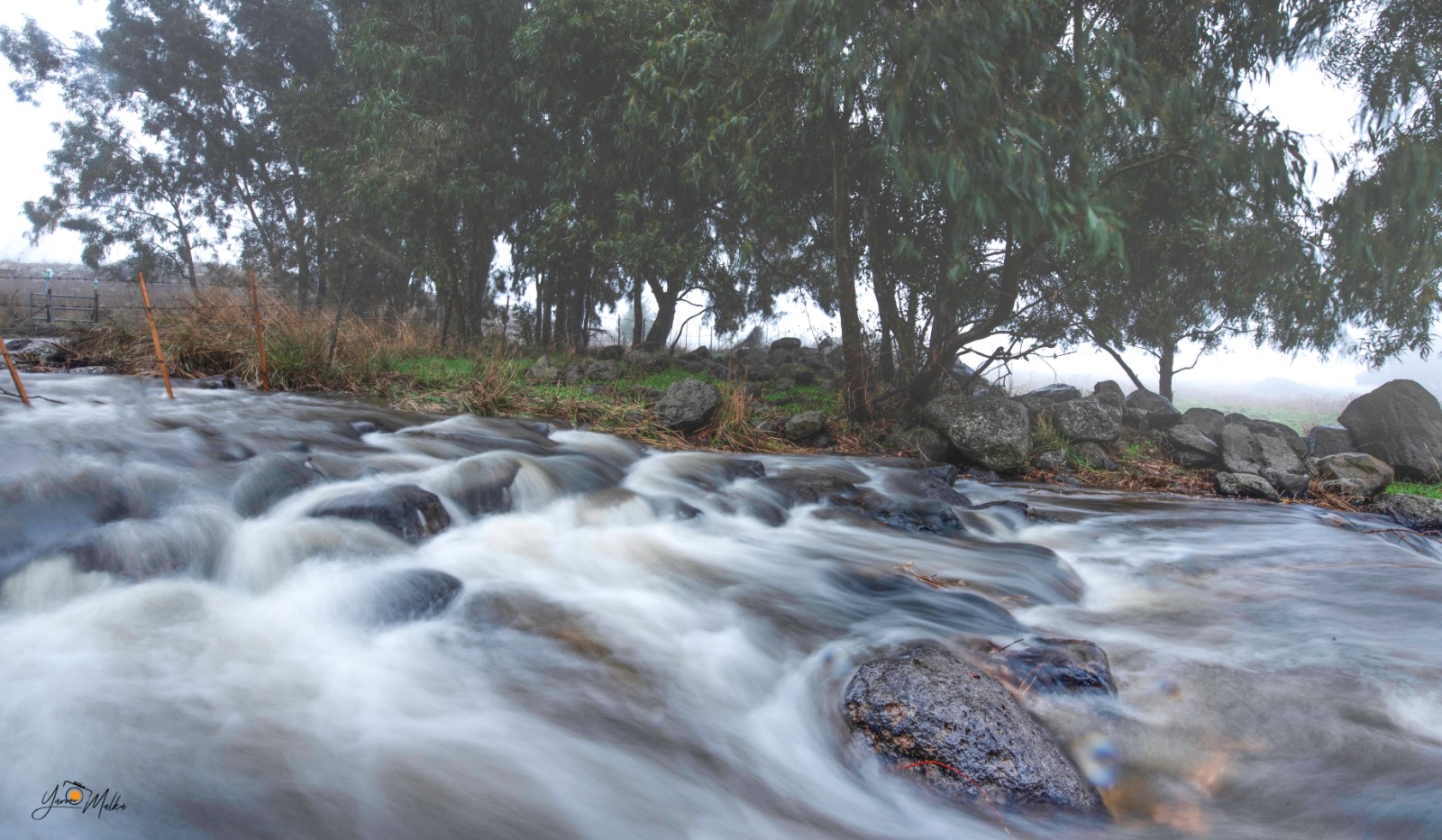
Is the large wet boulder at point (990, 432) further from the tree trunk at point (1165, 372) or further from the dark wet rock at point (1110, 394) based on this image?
the tree trunk at point (1165, 372)

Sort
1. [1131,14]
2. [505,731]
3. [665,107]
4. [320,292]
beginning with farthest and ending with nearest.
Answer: [320,292] → [665,107] → [1131,14] → [505,731]

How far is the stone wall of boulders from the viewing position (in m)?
6.42

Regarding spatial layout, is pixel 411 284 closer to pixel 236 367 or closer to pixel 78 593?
pixel 236 367

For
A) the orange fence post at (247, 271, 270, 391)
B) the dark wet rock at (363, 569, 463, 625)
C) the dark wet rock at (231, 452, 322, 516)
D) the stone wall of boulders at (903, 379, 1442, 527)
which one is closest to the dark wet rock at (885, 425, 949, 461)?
the stone wall of boulders at (903, 379, 1442, 527)

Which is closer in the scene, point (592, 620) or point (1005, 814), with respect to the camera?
point (1005, 814)

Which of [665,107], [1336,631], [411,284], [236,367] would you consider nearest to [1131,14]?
[665,107]

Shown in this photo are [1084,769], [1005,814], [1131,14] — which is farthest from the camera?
[1131,14]

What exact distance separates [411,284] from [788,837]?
19.5m

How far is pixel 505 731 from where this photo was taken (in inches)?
89.0

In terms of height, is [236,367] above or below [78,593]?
above

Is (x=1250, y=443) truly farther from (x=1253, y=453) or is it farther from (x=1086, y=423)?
(x=1086, y=423)

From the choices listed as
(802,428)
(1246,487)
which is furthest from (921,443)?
(1246,487)

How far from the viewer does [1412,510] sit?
18.3 ft

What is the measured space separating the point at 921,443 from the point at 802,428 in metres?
1.19
